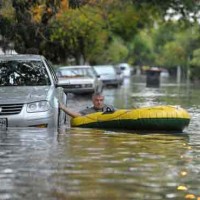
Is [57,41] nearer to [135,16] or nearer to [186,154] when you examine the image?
[135,16]

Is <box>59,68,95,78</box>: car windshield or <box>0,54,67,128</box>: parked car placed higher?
<box>0,54,67,128</box>: parked car

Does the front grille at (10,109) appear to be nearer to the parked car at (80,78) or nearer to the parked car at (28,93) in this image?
the parked car at (28,93)

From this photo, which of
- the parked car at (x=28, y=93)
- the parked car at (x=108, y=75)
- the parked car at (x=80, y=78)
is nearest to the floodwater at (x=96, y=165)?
the parked car at (x=28, y=93)

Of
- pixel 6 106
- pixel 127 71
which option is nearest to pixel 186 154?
pixel 6 106

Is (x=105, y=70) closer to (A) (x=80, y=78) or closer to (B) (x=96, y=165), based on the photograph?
(A) (x=80, y=78)

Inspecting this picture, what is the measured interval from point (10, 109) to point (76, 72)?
22.0 metres

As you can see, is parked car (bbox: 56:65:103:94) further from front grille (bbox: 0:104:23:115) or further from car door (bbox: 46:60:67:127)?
front grille (bbox: 0:104:23:115)

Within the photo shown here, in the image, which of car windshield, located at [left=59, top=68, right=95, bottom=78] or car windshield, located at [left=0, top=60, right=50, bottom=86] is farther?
car windshield, located at [left=59, top=68, right=95, bottom=78]

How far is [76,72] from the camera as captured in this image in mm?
34344

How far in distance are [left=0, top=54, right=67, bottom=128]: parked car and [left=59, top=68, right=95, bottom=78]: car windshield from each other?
18616 mm

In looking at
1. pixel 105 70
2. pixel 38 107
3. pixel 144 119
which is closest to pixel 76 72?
pixel 105 70

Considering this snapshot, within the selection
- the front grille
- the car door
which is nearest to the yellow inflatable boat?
the car door

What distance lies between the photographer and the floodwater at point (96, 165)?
716 cm

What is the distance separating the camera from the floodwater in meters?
7.16
